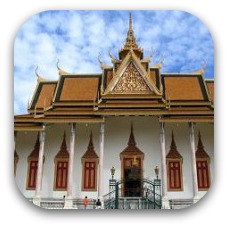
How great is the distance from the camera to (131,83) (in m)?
7.83

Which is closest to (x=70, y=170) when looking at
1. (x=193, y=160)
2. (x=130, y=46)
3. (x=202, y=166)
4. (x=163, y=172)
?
(x=163, y=172)

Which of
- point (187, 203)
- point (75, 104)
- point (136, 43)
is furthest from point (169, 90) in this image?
point (187, 203)

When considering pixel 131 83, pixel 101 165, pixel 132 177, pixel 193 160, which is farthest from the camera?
pixel 131 83

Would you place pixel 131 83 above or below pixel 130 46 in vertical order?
below

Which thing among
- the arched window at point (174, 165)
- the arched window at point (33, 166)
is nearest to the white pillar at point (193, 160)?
the arched window at point (174, 165)

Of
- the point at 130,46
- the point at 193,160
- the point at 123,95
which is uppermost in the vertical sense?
the point at 130,46

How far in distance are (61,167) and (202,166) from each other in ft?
7.61

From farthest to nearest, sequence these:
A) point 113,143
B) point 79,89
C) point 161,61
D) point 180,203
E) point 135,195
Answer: point 79,89
point 113,143
point 135,195
point 161,61
point 180,203

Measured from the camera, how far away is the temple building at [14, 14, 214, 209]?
7129 mm

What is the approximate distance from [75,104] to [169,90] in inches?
64.6

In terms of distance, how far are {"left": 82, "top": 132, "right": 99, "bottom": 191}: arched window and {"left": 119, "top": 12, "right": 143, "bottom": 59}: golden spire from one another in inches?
61.9

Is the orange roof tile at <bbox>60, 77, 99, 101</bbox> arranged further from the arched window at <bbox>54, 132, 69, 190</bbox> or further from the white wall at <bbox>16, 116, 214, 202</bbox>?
the arched window at <bbox>54, 132, 69, 190</bbox>

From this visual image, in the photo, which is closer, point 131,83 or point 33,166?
point 33,166

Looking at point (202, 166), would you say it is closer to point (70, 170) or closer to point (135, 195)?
point (135, 195)
